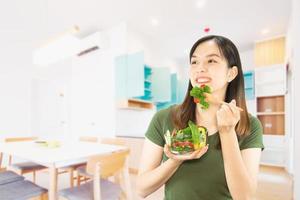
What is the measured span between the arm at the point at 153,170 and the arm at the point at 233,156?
0.14 metres

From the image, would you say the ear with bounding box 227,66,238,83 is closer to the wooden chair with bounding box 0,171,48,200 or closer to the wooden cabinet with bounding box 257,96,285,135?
the wooden chair with bounding box 0,171,48,200

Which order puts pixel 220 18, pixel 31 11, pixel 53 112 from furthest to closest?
pixel 53 112 < pixel 220 18 < pixel 31 11

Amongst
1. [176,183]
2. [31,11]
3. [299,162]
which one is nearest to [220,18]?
[299,162]

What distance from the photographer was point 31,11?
3059mm

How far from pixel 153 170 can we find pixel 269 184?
309 cm

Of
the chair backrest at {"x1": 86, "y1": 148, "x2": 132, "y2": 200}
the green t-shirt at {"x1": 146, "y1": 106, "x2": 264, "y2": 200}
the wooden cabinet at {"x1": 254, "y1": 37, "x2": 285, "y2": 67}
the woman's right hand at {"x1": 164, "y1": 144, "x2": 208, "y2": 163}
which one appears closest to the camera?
the woman's right hand at {"x1": 164, "y1": 144, "x2": 208, "y2": 163}

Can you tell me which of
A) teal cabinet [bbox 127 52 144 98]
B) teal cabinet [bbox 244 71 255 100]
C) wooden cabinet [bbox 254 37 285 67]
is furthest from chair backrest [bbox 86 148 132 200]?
wooden cabinet [bbox 254 37 285 67]

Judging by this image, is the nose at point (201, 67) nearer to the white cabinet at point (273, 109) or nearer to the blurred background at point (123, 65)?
the blurred background at point (123, 65)

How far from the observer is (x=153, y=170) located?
2.08 feet

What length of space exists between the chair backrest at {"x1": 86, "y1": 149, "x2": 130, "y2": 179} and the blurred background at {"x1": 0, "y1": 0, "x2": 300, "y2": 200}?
1698 mm

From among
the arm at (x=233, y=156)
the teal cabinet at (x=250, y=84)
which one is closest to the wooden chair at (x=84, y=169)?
the arm at (x=233, y=156)

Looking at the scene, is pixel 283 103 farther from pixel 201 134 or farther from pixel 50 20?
pixel 50 20

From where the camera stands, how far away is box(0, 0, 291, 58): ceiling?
291 cm

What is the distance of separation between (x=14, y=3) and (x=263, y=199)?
4388mm
